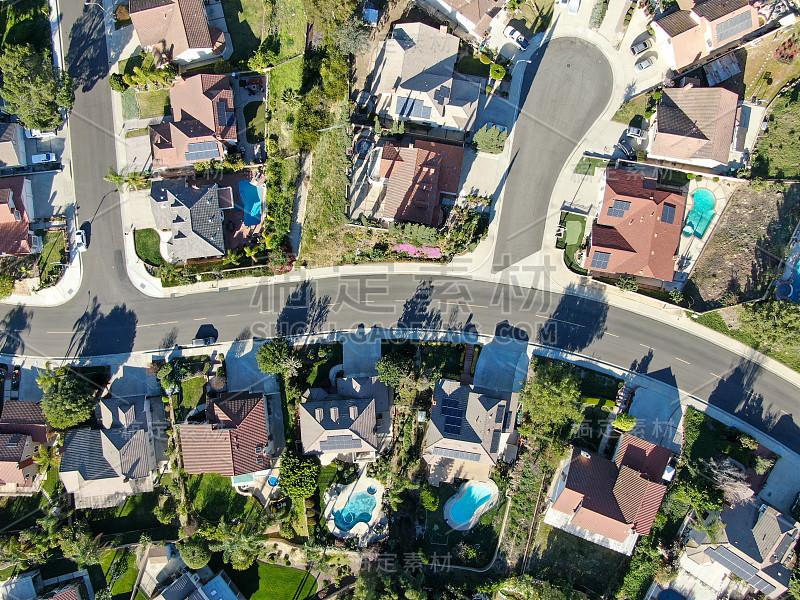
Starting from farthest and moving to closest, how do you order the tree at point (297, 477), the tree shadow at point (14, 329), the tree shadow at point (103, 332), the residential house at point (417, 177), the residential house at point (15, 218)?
the tree shadow at point (14, 329) → the tree shadow at point (103, 332) → the residential house at point (15, 218) → the tree at point (297, 477) → the residential house at point (417, 177)

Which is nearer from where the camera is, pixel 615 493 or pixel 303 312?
pixel 615 493

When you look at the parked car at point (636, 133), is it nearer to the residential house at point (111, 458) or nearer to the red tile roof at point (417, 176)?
the red tile roof at point (417, 176)

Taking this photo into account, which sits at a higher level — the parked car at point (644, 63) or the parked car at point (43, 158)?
the parked car at point (644, 63)

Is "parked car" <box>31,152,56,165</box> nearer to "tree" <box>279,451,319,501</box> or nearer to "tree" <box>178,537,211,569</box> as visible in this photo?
"tree" <box>279,451,319,501</box>

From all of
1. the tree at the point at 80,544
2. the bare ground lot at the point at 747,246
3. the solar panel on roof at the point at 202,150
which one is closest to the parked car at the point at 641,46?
the bare ground lot at the point at 747,246

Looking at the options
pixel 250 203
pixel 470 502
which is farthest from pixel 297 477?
pixel 250 203

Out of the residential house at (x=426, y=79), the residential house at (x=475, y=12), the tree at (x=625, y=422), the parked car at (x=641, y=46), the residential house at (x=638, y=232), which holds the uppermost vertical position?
the residential house at (x=475, y=12)

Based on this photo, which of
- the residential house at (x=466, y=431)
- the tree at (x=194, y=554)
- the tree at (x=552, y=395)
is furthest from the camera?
the tree at (x=194, y=554)

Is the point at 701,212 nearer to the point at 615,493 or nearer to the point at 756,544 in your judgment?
the point at 615,493
